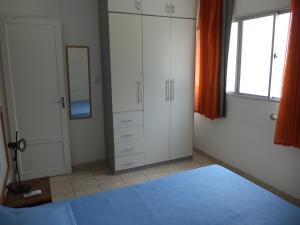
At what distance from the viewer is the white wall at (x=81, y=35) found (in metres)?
2.96

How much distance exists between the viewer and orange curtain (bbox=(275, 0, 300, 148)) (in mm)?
2316

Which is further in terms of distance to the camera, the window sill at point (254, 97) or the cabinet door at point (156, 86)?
the cabinet door at point (156, 86)

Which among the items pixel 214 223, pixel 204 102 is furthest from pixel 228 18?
pixel 214 223

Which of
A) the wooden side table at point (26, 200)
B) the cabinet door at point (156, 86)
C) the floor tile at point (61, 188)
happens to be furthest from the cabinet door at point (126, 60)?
the wooden side table at point (26, 200)

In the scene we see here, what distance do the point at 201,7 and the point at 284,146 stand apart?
2190 millimetres

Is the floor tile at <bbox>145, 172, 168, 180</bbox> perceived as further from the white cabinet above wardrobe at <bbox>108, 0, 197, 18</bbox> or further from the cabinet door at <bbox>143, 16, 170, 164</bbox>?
the white cabinet above wardrobe at <bbox>108, 0, 197, 18</bbox>

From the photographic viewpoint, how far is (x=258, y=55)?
9.74 feet

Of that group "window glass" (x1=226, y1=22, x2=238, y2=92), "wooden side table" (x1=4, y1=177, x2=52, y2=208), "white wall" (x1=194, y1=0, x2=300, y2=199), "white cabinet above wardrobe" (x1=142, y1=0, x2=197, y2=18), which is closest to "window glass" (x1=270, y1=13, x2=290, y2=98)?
"white wall" (x1=194, y1=0, x2=300, y2=199)

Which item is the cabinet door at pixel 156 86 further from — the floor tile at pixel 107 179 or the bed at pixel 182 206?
the bed at pixel 182 206

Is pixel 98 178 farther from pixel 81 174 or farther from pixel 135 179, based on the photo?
pixel 135 179

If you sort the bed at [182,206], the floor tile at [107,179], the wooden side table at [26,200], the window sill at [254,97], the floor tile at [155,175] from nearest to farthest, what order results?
1. the bed at [182,206]
2. the wooden side table at [26,200]
3. the window sill at [254,97]
4. the floor tile at [107,179]
5. the floor tile at [155,175]

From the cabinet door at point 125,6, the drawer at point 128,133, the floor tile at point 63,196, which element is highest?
the cabinet door at point 125,6

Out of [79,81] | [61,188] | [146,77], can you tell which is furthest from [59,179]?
[146,77]

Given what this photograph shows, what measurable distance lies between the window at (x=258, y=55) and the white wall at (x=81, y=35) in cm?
185
